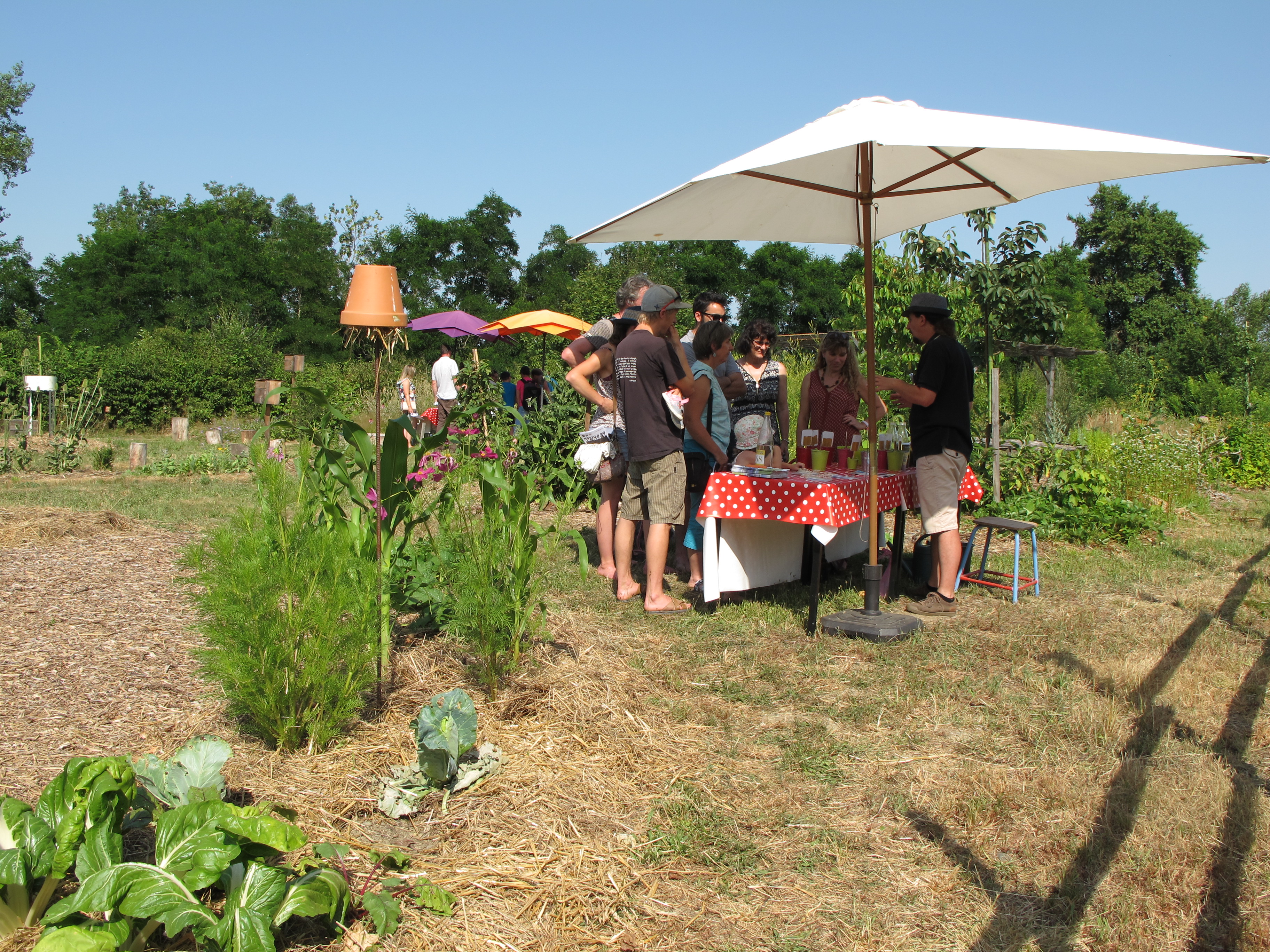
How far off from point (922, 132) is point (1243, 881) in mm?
2857

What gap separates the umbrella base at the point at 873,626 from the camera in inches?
176

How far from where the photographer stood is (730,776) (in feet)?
9.89

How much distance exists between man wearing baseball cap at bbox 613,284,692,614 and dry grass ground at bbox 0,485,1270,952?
349mm

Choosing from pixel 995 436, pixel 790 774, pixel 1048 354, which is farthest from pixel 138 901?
pixel 1048 354

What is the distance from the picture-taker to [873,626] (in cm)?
450

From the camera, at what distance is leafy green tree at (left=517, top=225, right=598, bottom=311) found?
45.2 metres

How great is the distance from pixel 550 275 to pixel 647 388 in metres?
43.5

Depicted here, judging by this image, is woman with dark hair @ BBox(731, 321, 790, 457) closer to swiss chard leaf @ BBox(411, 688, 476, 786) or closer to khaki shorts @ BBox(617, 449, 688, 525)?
khaki shorts @ BBox(617, 449, 688, 525)

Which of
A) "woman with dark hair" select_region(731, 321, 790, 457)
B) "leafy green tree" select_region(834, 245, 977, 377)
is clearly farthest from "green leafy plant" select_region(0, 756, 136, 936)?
"leafy green tree" select_region(834, 245, 977, 377)

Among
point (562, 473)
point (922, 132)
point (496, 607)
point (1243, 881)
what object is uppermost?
point (922, 132)

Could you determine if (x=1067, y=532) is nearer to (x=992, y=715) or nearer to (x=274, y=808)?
(x=992, y=715)

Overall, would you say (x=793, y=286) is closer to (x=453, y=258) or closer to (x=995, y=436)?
(x=453, y=258)

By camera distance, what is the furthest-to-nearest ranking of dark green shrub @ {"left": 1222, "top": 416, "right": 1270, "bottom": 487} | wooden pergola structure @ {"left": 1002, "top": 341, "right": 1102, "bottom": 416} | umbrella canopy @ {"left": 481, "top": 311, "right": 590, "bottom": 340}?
umbrella canopy @ {"left": 481, "top": 311, "right": 590, "bottom": 340}
dark green shrub @ {"left": 1222, "top": 416, "right": 1270, "bottom": 487}
wooden pergola structure @ {"left": 1002, "top": 341, "right": 1102, "bottom": 416}

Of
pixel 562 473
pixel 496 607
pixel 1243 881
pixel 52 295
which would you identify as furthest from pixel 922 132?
pixel 52 295
